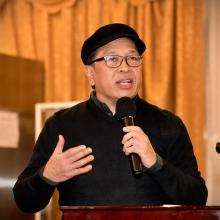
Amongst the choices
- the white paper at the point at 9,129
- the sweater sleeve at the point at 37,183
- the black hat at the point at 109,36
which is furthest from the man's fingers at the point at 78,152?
the white paper at the point at 9,129

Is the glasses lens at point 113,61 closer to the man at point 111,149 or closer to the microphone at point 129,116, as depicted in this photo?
the man at point 111,149

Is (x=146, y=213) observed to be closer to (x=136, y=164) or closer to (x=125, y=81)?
(x=136, y=164)

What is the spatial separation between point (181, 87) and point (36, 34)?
1.32 m

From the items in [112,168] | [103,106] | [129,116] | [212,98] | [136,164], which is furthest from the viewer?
[212,98]

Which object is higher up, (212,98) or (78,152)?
(212,98)

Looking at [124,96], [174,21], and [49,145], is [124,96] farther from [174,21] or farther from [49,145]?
[174,21]

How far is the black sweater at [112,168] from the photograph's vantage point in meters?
1.83

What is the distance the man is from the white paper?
1594mm

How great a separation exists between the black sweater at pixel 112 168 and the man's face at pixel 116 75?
4.1 inches

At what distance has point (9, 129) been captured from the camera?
3.69 metres

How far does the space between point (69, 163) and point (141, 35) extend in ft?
7.22

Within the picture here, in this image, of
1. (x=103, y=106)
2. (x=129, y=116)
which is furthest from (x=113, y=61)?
(x=129, y=116)

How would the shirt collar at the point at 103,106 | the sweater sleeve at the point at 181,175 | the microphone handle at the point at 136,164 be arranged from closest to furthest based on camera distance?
1. the microphone handle at the point at 136,164
2. the sweater sleeve at the point at 181,175
3. the shirt collar at the point at 103,106

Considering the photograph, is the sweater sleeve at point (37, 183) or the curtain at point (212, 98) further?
the curtain at point (212, 98)
